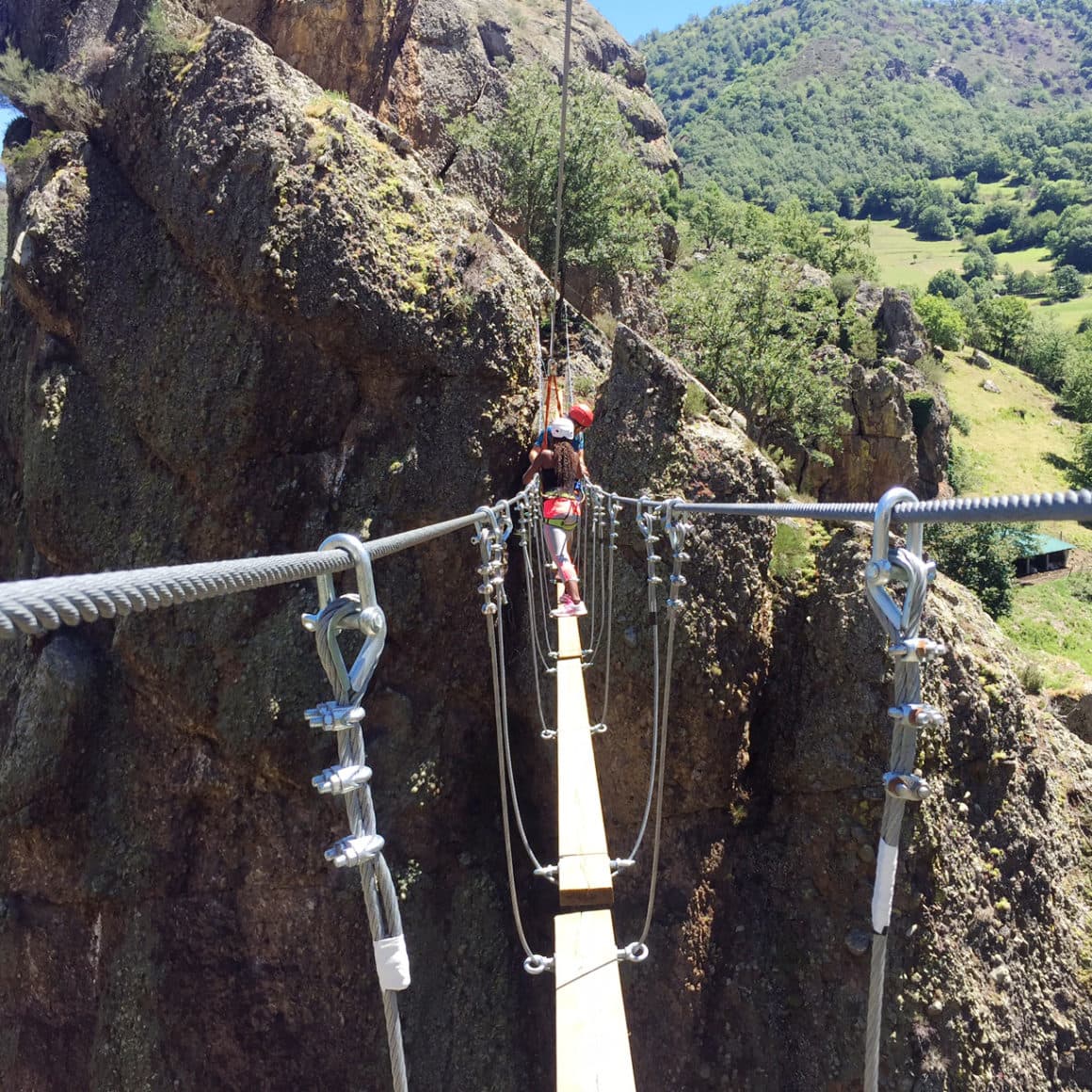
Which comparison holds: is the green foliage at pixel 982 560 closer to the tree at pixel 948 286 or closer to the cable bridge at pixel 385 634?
the cable bridge at pixel 385 634

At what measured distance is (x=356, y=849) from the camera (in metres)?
1.35

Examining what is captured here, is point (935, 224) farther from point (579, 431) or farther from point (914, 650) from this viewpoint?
point (914, 650)

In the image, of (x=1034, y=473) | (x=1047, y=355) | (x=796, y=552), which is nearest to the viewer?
(x=796, y=552)

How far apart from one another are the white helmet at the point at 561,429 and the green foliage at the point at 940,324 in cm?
4339

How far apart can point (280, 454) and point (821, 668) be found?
18.2 feet

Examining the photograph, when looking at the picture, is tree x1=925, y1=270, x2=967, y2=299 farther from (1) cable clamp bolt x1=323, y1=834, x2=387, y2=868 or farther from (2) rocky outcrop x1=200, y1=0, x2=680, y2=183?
(1) cable clamp bolt x1=323, y1=834, x2=387, y2=868

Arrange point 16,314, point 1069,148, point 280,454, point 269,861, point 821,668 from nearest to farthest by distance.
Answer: point 821,668
point 269,861
point 280,454
point 16,314
point 1069,148

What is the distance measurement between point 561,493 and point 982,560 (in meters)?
18.1

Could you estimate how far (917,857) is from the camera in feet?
17.6

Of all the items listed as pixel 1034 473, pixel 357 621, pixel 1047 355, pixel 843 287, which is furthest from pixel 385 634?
pixel 1047 355

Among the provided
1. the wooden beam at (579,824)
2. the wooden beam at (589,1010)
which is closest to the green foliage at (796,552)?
the wooden beam at (579,824)

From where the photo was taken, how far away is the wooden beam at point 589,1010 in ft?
8.28

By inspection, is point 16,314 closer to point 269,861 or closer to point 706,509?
point 269,861

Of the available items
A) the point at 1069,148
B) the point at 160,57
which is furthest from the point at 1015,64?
the point at 160,57
